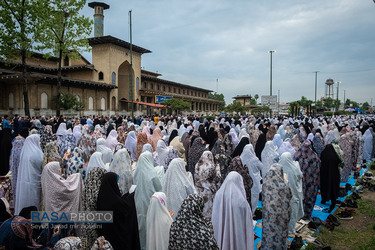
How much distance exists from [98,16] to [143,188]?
1451 inches

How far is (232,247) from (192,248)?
0.90 metres

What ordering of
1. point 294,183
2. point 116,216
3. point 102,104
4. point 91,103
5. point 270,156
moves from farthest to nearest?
1. point 102,104
2. point 91,103
3. point 270,156
4. point 294,183
5. point 116,216

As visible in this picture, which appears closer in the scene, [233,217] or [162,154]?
[233,217]

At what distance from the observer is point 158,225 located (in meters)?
2.49

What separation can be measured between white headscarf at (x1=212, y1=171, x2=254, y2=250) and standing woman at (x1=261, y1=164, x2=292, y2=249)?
0.65 metres

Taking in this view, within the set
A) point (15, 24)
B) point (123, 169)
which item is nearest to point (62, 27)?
point (15, 24)

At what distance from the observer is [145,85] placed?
35.3 meters

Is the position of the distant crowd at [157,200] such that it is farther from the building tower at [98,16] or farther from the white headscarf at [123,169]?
the building tower at [98,16]

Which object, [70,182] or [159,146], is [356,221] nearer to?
[159,146]

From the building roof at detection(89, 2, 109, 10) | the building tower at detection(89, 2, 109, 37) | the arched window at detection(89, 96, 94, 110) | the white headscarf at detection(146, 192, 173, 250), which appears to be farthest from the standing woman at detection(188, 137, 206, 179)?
the building roof at detection(89, 2, 109, 10)

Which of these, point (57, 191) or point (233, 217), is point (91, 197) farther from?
point (233, 217)

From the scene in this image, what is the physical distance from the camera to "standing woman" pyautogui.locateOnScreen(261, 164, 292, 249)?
10.8ft

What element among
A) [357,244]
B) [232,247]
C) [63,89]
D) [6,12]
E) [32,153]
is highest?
[6,12]

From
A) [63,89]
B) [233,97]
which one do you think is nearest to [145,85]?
[63,89]
